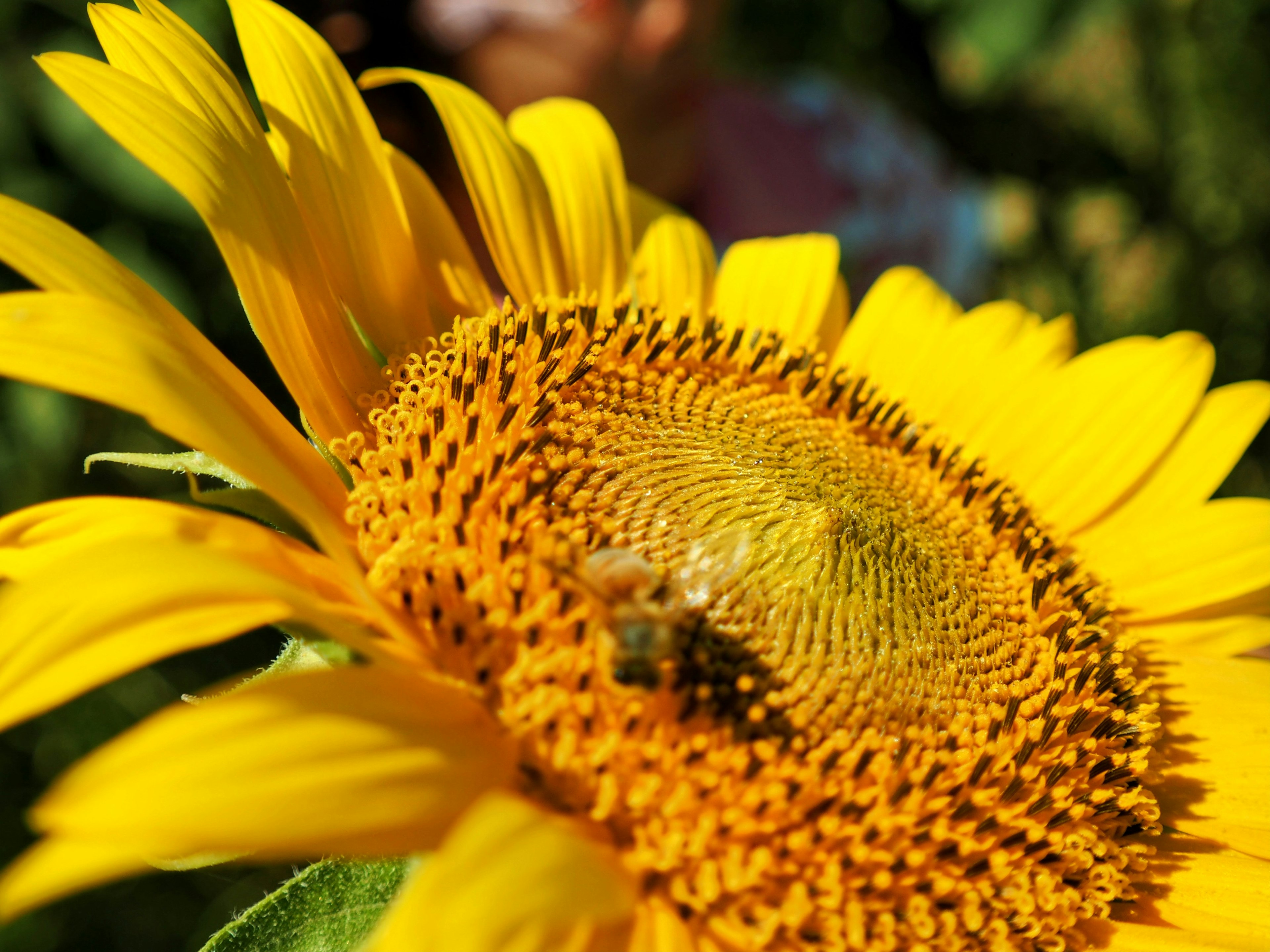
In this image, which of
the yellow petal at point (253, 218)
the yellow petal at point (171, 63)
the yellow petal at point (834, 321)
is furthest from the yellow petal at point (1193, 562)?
the yellow petal at point (171, 63)

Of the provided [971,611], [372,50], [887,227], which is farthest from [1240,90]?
[971,611]

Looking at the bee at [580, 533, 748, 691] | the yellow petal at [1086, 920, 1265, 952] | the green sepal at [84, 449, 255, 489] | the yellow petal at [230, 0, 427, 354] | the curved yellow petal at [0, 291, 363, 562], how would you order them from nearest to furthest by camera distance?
the curved yellow petal at [0, 291, 363, 562], the bee at [580, 533, 748, 691], the green sepal at [84, 449, 255, 489], the yellow petal at [1086, 920, 1265, 952], the yellow petal at [230, 0, 427, 354]

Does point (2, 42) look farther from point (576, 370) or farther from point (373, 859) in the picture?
point (373, 859)

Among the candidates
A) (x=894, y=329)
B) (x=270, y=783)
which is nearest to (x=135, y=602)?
(x=270, y=783)

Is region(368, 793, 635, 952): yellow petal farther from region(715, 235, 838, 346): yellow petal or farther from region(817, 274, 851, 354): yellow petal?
region(817, 274, 851, 354): yellow petal

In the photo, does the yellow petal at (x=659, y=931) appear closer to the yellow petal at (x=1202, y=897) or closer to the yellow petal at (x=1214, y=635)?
the yellow petal at (x=1202, y=897)

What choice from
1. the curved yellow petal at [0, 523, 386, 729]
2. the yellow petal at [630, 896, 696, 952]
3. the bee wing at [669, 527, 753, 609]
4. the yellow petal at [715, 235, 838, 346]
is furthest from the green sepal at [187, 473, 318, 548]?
the yellow petal at [715, 235, 838, 346]

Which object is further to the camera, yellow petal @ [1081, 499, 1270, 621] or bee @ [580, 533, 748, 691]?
yellow petal @ [1081, 499, 1270, 621]

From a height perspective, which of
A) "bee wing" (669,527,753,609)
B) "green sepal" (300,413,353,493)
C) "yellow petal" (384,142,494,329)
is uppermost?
"yellow petal" (384,142,494,329)
